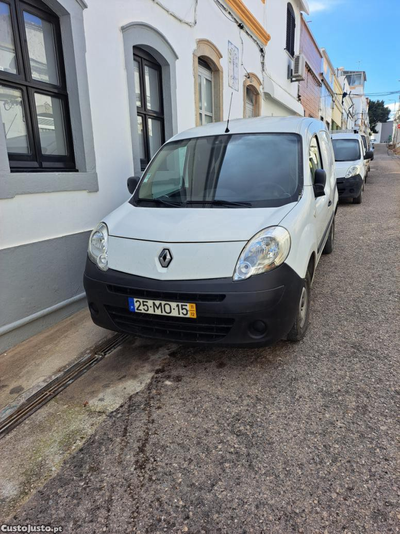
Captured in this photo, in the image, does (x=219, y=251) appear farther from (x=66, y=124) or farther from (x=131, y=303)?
(x=66, y=124)

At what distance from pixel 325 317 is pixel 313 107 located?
59.3 feet

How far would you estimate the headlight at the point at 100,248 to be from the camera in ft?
9.47

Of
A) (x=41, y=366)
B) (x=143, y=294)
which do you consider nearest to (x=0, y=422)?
(x=41, y=366)

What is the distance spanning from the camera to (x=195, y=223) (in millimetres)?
2809

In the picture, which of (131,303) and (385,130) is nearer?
(131,303)

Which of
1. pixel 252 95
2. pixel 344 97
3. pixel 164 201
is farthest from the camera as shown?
pixel 344 97

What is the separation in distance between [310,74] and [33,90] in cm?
1685

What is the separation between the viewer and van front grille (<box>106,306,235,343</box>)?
100 inches

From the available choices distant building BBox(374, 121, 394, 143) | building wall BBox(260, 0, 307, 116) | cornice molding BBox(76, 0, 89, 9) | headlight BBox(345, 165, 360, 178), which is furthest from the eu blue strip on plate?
distant building BBox(374, 121, 394, 143)

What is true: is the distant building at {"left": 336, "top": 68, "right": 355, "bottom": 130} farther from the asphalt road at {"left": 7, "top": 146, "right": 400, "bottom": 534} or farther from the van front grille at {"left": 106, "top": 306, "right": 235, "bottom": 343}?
the van front grille at {"left": 106, "top": 306, "right": 235, "bottom": 343}

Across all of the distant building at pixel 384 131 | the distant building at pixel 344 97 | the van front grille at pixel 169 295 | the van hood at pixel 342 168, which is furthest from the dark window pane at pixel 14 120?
the distant building at pixel 384 131

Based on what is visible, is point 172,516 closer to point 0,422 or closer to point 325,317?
point 0,422

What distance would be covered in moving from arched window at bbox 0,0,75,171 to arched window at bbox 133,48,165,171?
1.70 meters

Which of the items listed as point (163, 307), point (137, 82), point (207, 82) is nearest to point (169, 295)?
point (163, 307)
